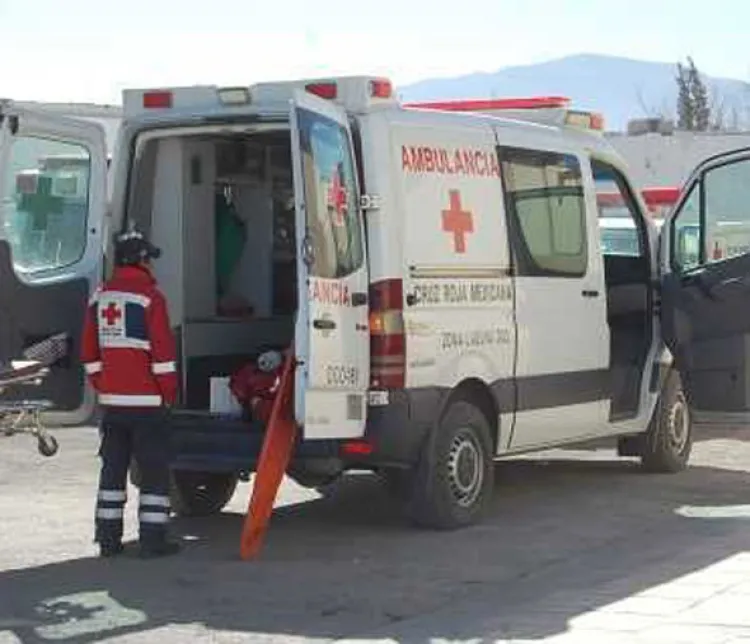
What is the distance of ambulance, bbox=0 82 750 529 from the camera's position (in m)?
8.86

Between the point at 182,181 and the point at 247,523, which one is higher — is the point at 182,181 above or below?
above

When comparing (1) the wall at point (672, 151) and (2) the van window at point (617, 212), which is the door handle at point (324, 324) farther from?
(1) the wall at point (672, 151)

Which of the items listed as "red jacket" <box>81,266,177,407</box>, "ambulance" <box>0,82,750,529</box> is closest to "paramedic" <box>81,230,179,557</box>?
"red jacket" <box>81,266,177,407</box>

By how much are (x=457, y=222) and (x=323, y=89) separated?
1178mm

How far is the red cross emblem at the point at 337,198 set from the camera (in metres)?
8.74

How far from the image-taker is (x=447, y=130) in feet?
31.3

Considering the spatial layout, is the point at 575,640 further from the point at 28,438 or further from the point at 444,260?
the point at 28,438

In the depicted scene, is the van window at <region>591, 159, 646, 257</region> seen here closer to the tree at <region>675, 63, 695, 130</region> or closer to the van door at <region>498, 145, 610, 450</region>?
the van door at <region>498, 145, 610, 450</region>

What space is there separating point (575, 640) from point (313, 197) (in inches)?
116

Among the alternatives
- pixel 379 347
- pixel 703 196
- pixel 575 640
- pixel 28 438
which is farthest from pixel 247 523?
pixel 28 438

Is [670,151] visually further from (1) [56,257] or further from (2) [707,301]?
(1) [56,257]

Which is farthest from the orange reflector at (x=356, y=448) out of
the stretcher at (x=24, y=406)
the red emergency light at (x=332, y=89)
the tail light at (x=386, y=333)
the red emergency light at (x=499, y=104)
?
the red emergency light at (x=499, y=104)

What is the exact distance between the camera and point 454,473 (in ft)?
31.1

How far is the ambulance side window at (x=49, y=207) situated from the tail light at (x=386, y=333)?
1.87 metres
